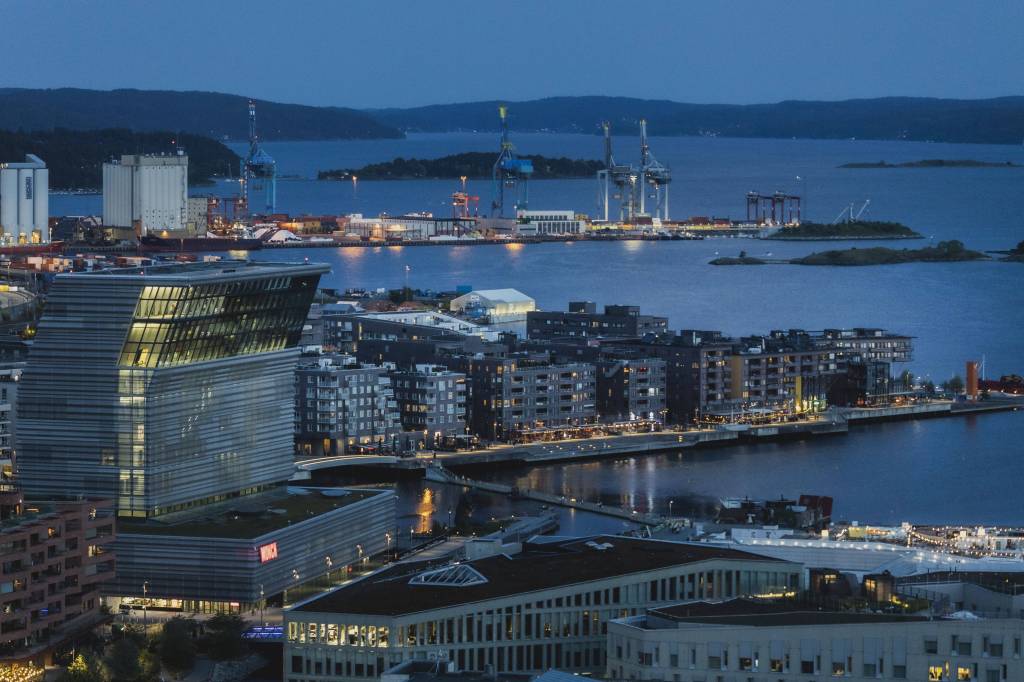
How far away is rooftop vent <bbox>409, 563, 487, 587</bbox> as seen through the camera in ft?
46.6

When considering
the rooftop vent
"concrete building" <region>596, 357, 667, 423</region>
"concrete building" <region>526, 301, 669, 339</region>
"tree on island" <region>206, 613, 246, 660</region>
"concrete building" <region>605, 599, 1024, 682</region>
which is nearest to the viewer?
"concrete building" <region>605, 599, 1024, 682</region>

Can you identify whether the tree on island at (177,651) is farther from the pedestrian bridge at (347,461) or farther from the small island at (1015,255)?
the small island at (1015,255)

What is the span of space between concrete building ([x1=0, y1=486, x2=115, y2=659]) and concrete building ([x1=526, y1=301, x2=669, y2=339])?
52.8 ft

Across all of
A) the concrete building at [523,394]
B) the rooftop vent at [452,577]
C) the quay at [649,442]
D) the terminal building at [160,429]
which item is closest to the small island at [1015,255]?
the quay at [649,442]

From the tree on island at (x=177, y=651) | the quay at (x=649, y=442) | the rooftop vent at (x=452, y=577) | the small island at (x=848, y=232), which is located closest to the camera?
the rooftop vent at (x=452, y=577)

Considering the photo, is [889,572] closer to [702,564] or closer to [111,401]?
[702,564]

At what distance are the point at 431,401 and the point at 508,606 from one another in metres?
12.3

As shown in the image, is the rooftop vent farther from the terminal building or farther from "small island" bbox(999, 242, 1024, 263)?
Answer: "small island" bbox(999, 242, 1024, 263)

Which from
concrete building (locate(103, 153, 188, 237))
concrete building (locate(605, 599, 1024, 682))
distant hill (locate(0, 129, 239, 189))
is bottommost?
concrete building (locate(605, 599, 1024, 682))

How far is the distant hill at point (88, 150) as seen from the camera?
83875 mm

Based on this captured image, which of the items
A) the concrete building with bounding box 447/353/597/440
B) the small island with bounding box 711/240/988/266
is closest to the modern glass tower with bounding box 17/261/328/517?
the concrete building with bounding box 447/353/597/440

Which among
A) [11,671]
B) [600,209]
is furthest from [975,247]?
[11,671]

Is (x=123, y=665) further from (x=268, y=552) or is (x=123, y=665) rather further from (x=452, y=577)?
(x=268, y=552)

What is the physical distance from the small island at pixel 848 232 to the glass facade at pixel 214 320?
47.0 m
